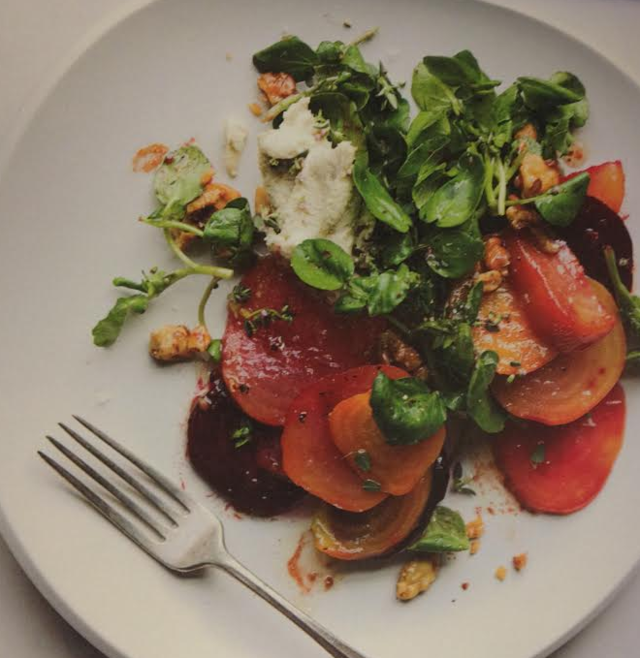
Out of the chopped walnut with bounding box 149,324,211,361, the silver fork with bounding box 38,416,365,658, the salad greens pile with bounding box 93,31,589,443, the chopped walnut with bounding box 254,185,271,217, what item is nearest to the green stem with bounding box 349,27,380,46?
the salad greens pile with bounding box 93,31,589,443

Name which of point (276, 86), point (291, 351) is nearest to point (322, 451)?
point (291, 351)

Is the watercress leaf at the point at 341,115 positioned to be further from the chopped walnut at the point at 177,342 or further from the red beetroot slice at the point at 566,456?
the red beetroot slice at the point at 566,456

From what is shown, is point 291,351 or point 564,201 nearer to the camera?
point 564,201

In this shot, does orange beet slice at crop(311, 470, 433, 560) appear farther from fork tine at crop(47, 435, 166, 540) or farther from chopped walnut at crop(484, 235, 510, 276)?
chopped walnut at crop(484, 235, 510, 276)

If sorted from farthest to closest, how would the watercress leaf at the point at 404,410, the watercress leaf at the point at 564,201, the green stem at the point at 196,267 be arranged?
the green stem at the point at 196,267 < the watercress leaf at the point at 564,201 < the watercress leaf at the point at 404,410

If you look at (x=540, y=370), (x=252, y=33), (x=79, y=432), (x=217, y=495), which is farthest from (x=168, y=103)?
(x=540, y=370)

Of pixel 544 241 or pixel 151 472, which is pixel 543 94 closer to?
pixel 544 241

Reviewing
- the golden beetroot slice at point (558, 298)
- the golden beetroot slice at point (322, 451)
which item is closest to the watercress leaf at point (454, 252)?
the golden beetroot slice at point (558, 298)
